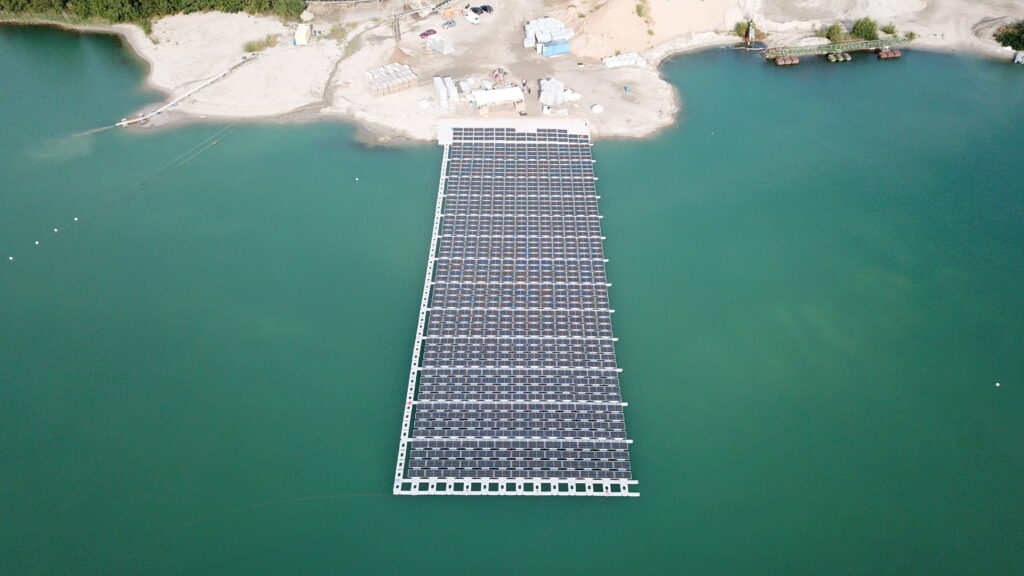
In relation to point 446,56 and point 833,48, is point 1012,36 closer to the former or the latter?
point 833,48

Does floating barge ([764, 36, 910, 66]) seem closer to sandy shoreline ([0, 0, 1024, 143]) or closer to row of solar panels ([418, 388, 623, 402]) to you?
sandy shoreline ([0, 0, 1024, 143])

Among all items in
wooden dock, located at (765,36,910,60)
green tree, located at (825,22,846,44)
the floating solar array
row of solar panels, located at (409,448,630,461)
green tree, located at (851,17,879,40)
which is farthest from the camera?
green tree, located at (851,17,879,40)

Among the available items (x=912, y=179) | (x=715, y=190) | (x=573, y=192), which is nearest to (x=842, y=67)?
(x=912, y=179)

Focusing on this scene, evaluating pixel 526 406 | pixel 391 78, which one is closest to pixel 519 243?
pixel 526 406

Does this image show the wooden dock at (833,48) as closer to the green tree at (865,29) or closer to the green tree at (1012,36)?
the green tree at (865,29)

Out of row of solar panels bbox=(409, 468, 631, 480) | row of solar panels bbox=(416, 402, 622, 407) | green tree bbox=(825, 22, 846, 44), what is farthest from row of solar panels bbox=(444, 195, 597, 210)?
green tree bbox=(825, 22, 846, 44)

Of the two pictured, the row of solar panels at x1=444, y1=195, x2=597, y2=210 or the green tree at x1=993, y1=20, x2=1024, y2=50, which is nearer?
the row of solar panels at x1=444, y1=195, x2=597, y2=210
